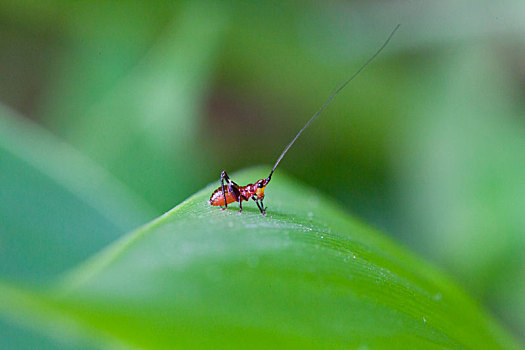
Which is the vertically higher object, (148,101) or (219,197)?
(148,101)

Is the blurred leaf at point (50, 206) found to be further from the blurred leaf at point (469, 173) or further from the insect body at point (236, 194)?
the blurred leaf at point (469, 173)

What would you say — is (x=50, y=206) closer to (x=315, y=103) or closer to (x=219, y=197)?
(x=219, y=197)

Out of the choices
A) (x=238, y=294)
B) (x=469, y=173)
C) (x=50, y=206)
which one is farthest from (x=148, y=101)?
(x=238, y=294)

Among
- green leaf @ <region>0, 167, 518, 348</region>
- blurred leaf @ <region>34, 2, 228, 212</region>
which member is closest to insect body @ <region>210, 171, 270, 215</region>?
green leaf @ <region>0, 167, 518, 348</region>

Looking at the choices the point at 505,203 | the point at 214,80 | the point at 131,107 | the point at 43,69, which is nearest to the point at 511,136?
the point at 505,203

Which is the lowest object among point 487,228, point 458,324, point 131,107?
point 458,324

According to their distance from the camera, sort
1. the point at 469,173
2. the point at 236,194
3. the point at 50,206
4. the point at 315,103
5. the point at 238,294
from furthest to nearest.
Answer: the point at 315,103 < the point at 469,173 < the point at 50,206 < the point at 236,194 < the point at 238,294

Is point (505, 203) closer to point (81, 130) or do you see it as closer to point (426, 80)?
point (426, 80)
